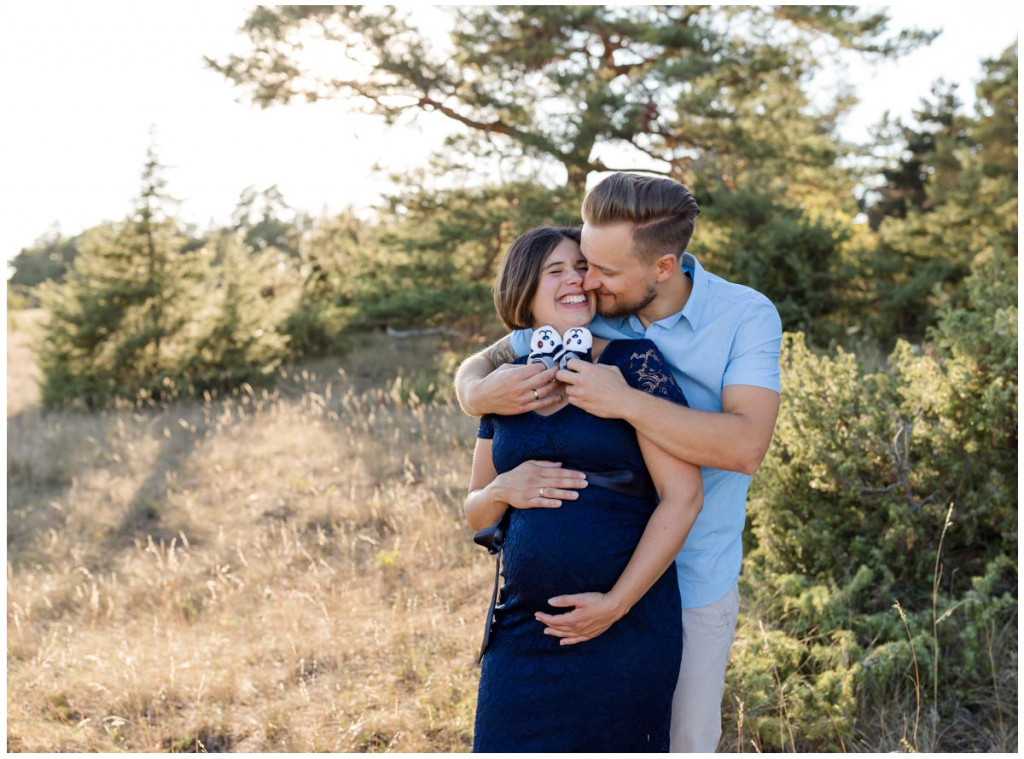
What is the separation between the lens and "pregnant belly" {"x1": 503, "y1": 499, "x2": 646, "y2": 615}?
2143 mm

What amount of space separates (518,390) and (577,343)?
0.21m

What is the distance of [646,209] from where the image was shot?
2.26m

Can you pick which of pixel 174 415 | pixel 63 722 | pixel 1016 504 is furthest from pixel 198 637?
pixel 174 415

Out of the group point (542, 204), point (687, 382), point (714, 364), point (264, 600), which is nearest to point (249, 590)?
point (264, 600)

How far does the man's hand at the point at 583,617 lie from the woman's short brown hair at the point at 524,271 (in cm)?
82

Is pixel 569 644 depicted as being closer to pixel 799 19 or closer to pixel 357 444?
pixel 357 444

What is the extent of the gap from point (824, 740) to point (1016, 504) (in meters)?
1.76

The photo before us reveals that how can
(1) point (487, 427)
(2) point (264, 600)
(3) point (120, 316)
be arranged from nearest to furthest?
(1) point (487, 427) → (2) point (264, 600) → (3) point (120, 316)

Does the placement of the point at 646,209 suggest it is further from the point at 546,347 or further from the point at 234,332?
the point at 234,332

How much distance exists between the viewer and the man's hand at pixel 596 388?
6.87ft

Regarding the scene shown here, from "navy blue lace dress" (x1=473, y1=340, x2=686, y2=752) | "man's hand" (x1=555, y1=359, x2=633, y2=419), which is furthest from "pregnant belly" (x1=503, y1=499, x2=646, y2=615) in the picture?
"man's hand" (x1=555, y1=359, x2=633, y2=419)

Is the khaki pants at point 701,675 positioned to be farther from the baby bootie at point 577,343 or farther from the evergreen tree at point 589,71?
the evergreen tree at point 589,71

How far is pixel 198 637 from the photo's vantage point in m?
5.01

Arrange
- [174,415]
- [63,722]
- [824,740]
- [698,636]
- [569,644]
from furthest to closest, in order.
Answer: [174,415] < [63,722] < [824,740] < [698,636] < [569,644]
